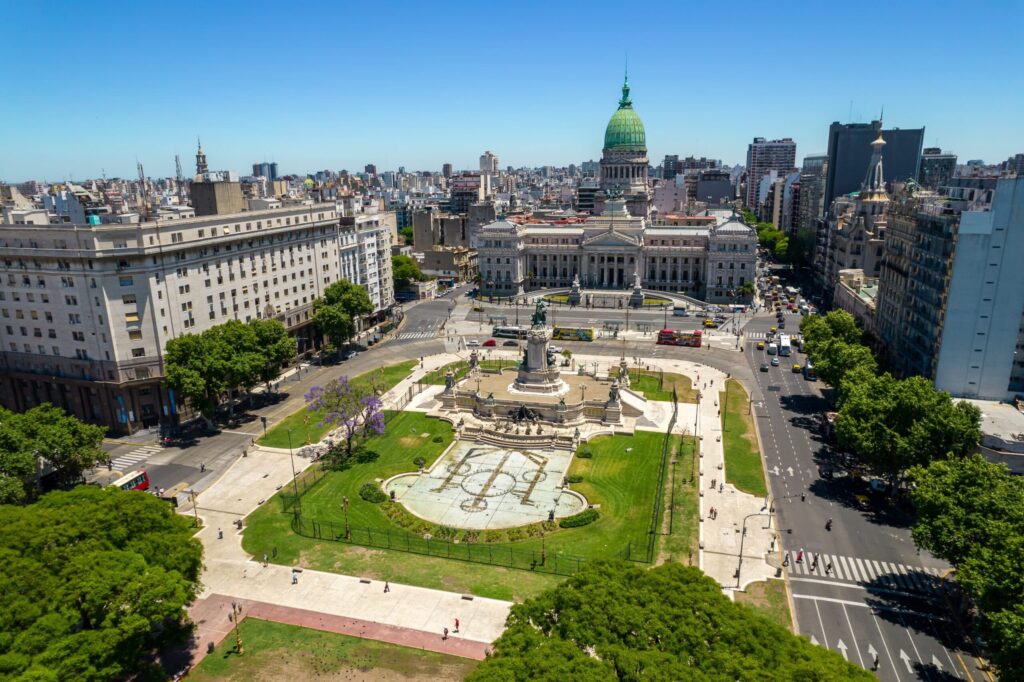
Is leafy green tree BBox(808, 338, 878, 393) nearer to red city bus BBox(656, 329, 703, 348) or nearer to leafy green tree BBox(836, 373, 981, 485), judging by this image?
leafy green tree BBox(836, 373, 981, 485)

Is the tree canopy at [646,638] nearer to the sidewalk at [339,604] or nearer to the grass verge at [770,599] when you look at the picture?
the sidewalk at [339,604]

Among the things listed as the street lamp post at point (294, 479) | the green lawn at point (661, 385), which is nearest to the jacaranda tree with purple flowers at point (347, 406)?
the street lamp post at point (294, 479)

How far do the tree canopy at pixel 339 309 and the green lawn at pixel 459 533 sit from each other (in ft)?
158

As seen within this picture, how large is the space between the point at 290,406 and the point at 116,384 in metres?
26.1

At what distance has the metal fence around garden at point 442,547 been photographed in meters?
65.4

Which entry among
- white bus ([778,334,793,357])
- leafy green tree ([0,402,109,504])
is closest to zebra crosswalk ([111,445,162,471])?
leafy green tree ([0,402,109,504])

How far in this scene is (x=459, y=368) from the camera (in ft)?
424

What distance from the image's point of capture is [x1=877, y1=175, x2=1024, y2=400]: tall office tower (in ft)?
283

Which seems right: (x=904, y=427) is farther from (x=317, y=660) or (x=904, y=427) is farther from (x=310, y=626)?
(x=310, y=626)

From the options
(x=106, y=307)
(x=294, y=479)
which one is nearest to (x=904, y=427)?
(x=294, y=479)

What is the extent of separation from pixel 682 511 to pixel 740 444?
2314cm

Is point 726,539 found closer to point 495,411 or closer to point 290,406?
point 495,411

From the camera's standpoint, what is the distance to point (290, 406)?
11000 cm

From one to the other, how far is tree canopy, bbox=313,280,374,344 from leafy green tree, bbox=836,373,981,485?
311 ft
